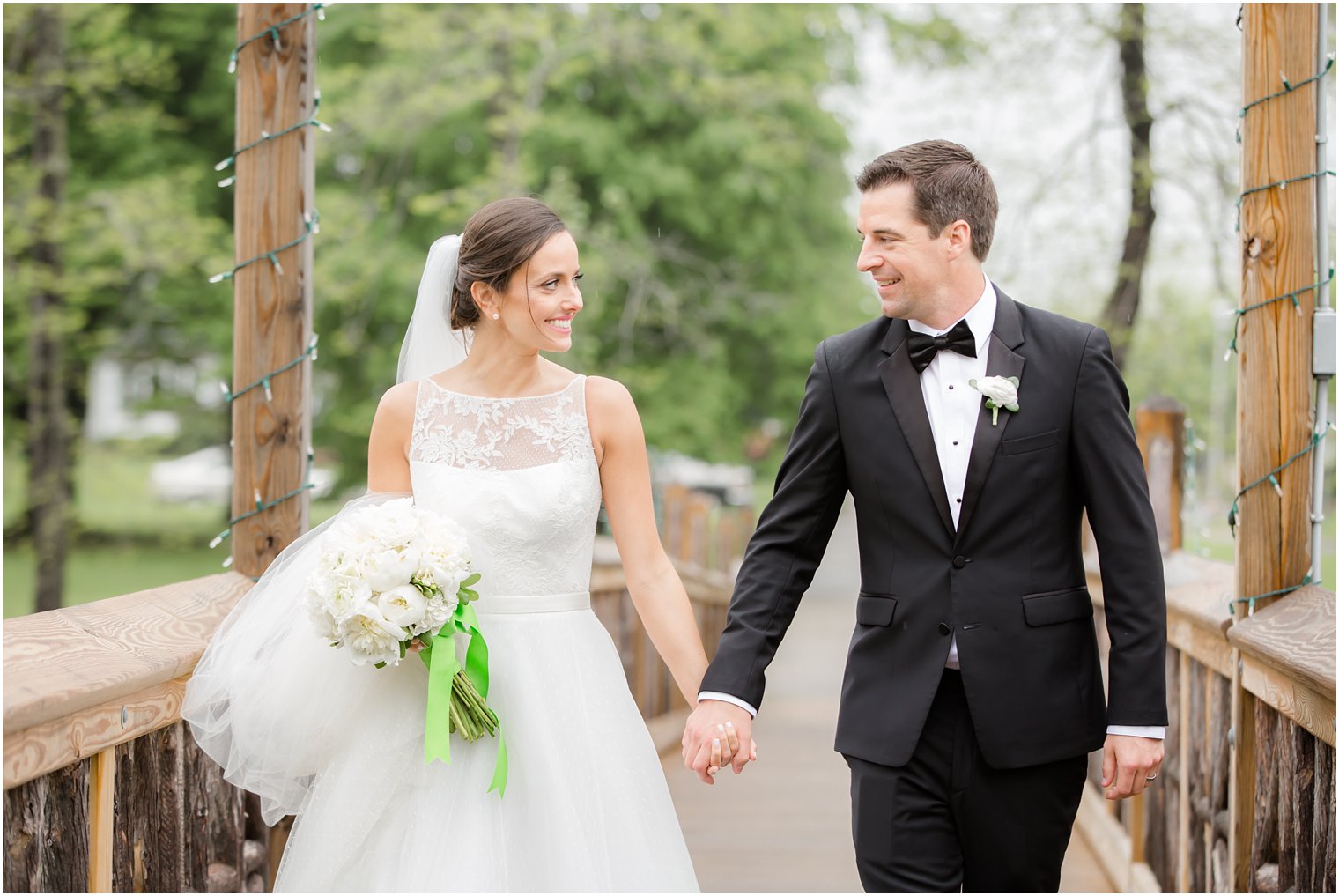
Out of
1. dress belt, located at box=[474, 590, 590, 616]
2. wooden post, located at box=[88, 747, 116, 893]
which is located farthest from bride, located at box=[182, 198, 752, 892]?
wooden post, located at box=[88, 747, 116, 893]

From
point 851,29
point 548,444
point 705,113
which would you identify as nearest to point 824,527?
point 548,444

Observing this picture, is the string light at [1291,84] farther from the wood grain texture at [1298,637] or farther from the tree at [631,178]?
the tree at [631,178]

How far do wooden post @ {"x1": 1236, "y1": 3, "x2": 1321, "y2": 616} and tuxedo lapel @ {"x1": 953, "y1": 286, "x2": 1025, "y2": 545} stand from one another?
43.3 inches

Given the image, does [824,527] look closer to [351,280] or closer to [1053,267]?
[1053,267]

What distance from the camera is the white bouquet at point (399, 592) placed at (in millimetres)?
2707

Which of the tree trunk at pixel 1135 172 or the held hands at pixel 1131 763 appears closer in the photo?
the held hands at pixel 1131 763

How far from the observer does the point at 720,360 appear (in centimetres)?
1478

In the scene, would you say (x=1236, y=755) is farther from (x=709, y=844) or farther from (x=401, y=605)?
(x=709, y=844)

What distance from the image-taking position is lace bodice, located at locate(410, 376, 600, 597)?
118 inches

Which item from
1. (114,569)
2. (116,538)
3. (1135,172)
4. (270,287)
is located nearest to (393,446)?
(270,287)

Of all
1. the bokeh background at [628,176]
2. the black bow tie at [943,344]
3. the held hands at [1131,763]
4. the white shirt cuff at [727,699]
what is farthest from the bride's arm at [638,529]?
the bokeh background at [628,176]

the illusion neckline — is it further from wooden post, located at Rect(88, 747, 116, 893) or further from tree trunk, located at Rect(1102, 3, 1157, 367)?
tree trunk, located at Rect(1102, 3, 1157, 367)

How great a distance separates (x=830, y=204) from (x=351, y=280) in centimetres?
613

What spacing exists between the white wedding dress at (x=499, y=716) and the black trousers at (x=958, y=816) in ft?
1.70
